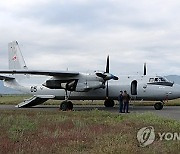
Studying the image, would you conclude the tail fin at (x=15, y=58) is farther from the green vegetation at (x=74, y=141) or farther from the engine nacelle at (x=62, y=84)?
the green vegetation at (x=74, y=141)

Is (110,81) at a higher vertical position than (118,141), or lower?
higher

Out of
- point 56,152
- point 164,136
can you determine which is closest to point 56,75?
point 164,136

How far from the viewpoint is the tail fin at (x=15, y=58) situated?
34719 millimetres

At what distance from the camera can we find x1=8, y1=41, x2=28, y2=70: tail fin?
3472cm

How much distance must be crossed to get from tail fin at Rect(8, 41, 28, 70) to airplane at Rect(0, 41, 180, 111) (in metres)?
2.43

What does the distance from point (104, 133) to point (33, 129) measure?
2.74m

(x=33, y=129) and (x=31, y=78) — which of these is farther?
(x=31, y=78)

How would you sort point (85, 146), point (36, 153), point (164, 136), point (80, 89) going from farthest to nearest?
1. point (80, 89)
2. point (164, 136)
3. point (85, 146)
4. point (36, 153)

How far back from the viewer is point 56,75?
89.4ft

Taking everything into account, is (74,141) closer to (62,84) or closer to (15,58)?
(62,84)

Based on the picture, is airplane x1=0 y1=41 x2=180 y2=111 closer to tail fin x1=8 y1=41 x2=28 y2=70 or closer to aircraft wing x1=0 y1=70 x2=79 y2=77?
aircraft wing x1=0 y1=70 x2=79 y2=77

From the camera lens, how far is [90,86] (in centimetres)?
2680

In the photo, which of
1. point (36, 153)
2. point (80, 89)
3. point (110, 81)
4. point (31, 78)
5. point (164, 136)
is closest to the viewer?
point (36, 153)

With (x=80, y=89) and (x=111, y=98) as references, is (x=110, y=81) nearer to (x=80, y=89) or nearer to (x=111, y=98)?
(x=111, y=98)
